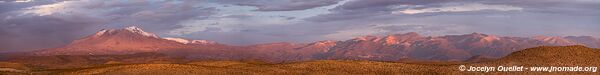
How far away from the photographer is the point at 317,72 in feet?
269

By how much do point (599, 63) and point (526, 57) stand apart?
10126 millimetres

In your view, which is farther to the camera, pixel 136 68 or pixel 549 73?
pixel 136 68

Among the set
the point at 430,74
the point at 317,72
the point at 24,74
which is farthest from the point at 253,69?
the point at 24,74

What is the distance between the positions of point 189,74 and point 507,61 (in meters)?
39.6

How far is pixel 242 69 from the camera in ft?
279

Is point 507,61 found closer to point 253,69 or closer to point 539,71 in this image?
point 539,71

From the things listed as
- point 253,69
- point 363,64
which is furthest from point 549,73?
point 253,69

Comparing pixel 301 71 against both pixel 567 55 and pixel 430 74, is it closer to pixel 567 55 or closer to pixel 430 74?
Answer: pixel 430 74

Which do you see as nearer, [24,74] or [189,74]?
[189,74]

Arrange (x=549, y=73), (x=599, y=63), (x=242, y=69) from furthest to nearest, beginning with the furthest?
1. (x=242, y=69)
2. (x=599, y=63)
3. (x=549, y=73)

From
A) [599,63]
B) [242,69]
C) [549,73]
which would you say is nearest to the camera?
[549,73]

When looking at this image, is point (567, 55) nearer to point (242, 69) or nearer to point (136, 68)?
point (242, 69)

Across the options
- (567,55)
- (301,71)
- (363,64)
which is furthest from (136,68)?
(567,55)

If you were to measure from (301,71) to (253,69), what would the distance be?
6116 millimetres
